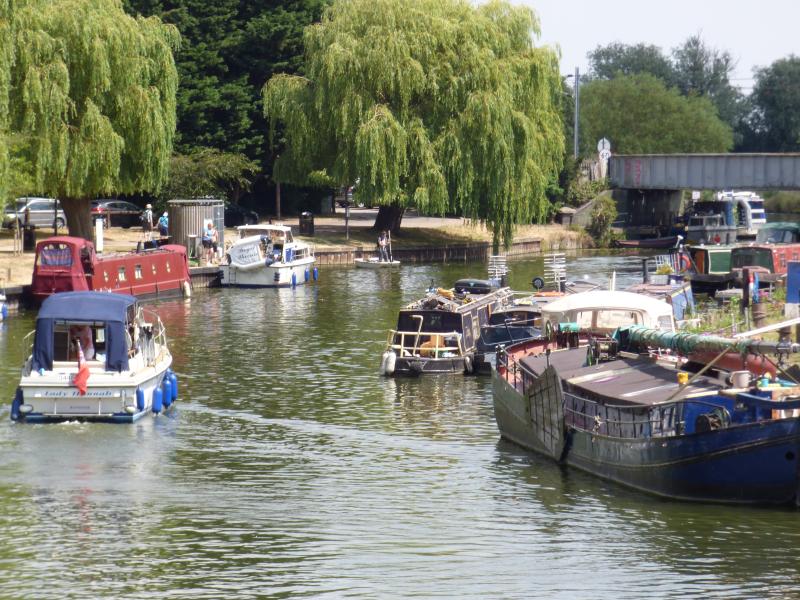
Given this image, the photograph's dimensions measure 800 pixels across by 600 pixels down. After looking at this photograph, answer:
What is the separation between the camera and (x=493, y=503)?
29438 millimetres

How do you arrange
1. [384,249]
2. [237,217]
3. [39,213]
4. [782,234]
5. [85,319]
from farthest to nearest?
[237,217]
[39,213]
[384,249]
[782,234]
[85,319]

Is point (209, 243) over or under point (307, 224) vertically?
under

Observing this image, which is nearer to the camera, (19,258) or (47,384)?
(47,384)

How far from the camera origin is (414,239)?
89.6 m

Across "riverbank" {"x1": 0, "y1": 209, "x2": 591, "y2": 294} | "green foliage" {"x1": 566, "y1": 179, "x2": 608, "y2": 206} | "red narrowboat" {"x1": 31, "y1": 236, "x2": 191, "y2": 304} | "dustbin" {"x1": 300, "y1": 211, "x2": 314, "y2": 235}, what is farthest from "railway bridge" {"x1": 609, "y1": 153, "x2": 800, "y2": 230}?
"red narrowboat" {"x1": 31, "y1": 236, "x2": 191, "y2": 304}

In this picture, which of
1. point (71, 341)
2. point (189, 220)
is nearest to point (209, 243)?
point (189, 220)

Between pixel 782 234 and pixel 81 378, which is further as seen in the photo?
pixel 782 234

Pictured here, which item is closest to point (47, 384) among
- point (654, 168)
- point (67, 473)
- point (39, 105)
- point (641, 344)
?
point (67, 473)

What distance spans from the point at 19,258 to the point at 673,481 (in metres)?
45.7

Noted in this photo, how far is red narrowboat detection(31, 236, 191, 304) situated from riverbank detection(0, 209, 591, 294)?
7356 millimetres

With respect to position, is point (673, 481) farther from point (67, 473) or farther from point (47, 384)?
point (47, 384)

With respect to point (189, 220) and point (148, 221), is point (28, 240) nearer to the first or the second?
point (189, 220)

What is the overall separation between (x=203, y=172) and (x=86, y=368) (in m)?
53.5

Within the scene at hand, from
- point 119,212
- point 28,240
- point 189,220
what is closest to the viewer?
point 28,240
